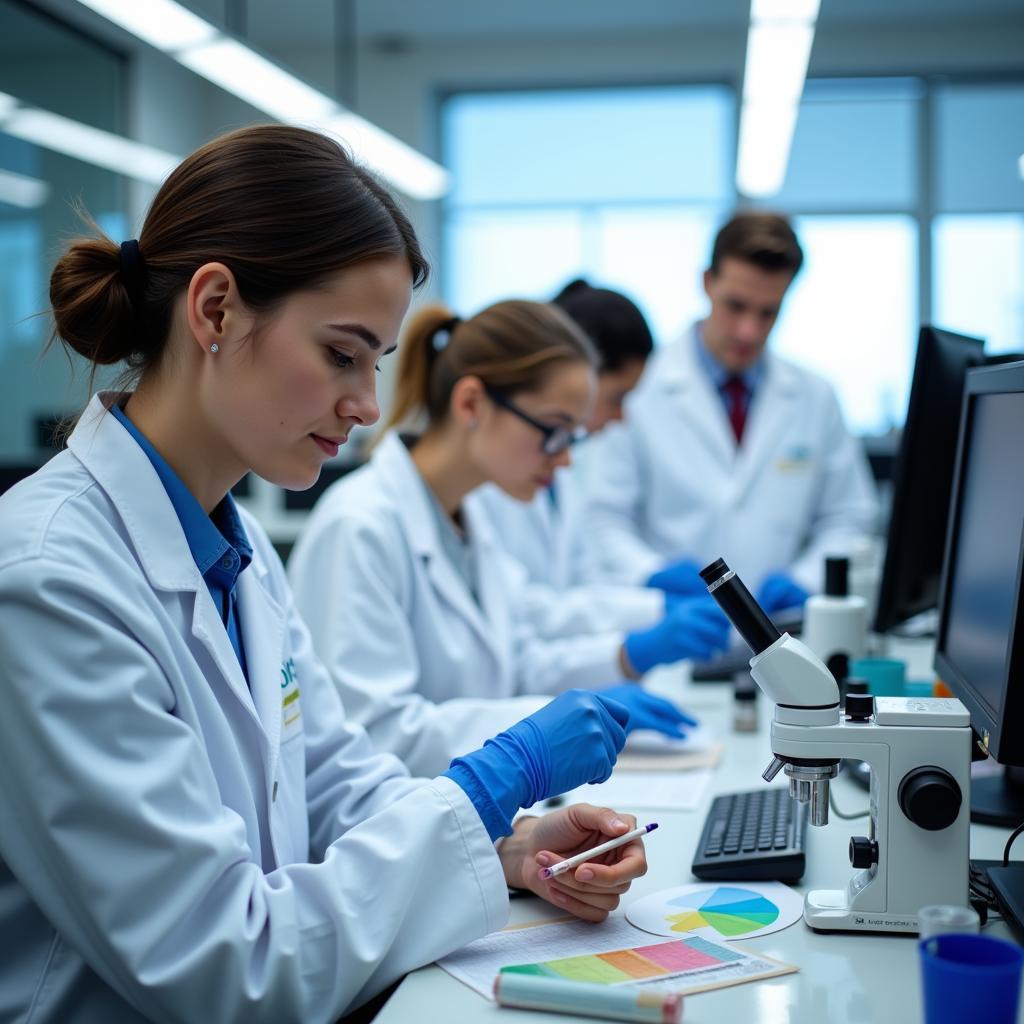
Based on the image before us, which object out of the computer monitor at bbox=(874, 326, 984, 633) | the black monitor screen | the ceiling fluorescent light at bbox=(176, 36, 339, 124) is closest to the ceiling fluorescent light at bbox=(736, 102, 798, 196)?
the ceiling fluorescent light at bbox=(176, 36, 339, 124)

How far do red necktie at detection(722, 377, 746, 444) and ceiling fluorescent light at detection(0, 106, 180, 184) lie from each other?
2.64 meters

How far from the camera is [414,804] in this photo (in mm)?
1020

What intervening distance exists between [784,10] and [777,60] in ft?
1.60

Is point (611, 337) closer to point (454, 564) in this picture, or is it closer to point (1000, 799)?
point (454, 564)

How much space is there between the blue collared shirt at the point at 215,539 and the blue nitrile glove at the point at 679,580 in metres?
1.63

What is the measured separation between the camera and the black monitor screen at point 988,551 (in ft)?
3.51

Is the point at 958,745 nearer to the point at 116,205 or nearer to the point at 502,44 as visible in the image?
the point at 116,205

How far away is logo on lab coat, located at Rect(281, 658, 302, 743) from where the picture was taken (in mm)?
1200

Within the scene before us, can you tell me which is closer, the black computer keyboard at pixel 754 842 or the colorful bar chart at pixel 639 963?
the colorful bar chart at pixel 639 963

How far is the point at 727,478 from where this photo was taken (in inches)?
124

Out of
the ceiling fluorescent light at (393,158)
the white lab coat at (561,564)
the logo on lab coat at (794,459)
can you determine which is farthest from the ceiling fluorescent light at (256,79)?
the logo on lab coat at (794,459)

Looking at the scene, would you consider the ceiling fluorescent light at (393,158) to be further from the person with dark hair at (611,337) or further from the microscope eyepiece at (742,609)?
the microscope eyepiece at (742,609)

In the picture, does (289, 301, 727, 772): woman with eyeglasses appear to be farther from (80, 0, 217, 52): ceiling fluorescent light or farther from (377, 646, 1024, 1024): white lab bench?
(80, 0, 217, 52): ceiling fluorescent light

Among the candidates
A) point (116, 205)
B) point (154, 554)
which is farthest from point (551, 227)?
point (154, 554)
